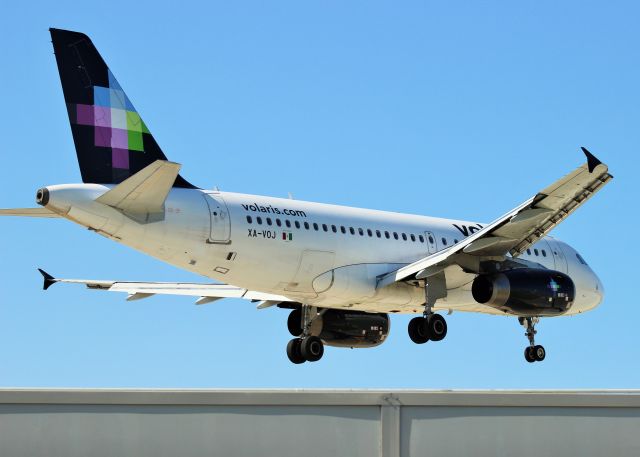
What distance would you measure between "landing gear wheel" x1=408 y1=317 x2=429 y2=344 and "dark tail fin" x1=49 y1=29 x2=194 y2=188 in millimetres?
7372

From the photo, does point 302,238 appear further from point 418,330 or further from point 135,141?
point 135,141

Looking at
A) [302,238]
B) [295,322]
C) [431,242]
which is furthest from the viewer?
[295,322]

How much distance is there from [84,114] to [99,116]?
37 cm

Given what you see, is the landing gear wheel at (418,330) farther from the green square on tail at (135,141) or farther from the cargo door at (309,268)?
the green square on tail at (135,141)

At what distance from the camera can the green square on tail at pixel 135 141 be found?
26.3 metres

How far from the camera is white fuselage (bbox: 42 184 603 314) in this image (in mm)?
24281

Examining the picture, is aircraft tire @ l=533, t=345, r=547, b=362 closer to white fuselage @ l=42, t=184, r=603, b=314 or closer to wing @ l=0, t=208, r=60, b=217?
white fuselage @ l=42, t=184, r=603, b=314

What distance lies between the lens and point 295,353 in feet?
97.3

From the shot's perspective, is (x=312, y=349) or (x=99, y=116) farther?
(x=312, y=349)

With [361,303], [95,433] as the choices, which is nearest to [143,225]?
[361,303]

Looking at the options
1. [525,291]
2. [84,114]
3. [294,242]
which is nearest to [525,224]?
[525,291]

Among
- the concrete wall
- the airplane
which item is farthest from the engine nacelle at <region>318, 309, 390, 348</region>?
the concrete wall

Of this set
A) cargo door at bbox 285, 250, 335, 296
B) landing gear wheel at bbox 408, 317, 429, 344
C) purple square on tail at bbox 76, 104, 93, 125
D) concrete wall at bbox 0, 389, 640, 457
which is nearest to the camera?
concrete wall at bbox 0, 389, 640, 457

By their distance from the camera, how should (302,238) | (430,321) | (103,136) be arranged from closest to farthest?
(103,136) < (302,238) < (430,321)
